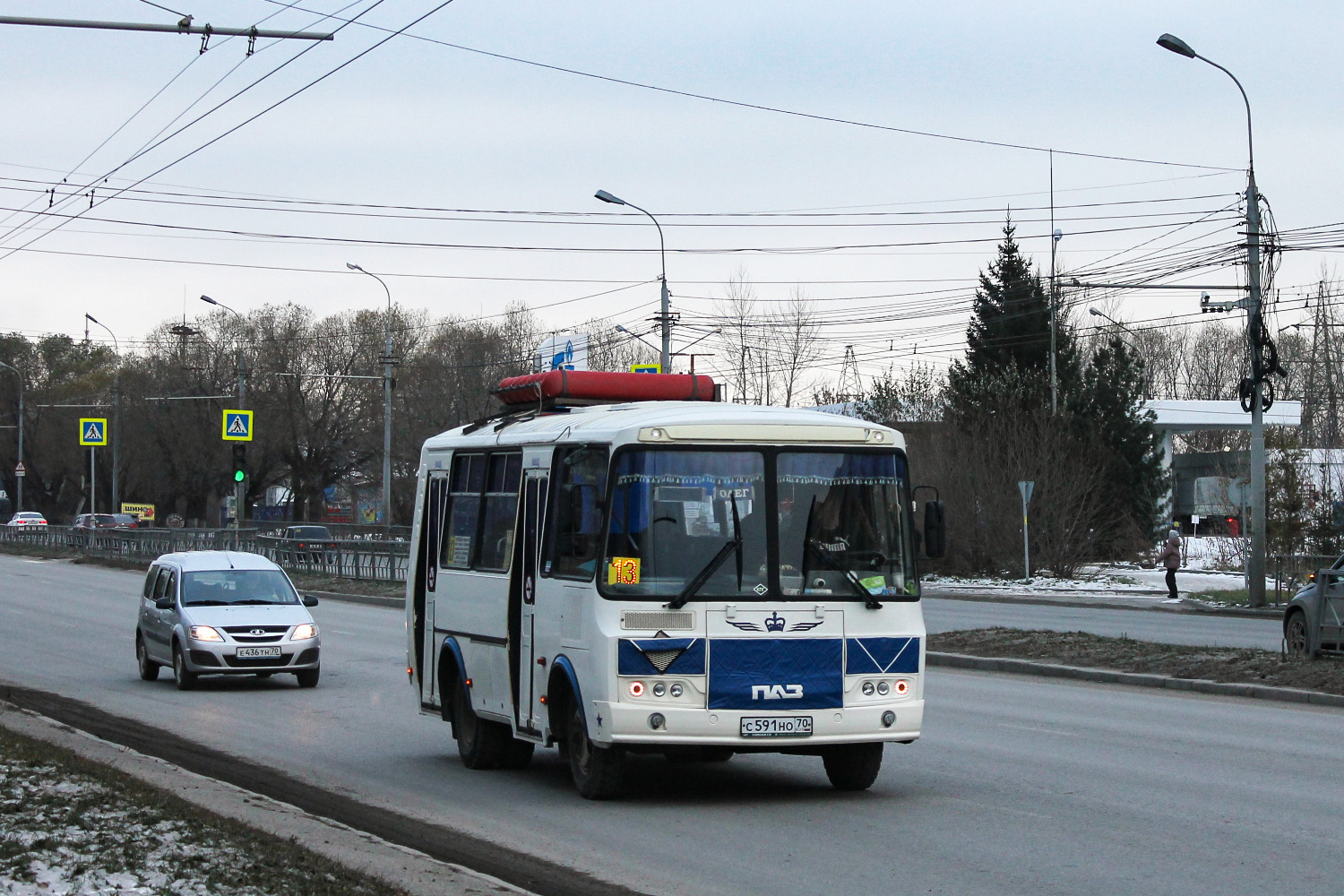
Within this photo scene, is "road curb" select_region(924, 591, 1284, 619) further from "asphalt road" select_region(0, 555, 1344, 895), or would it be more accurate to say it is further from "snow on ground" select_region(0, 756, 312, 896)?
"snow on ground" select_region(0, 756, 312, 896)

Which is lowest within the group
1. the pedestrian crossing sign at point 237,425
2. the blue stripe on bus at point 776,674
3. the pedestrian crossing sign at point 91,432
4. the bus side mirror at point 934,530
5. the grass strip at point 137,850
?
the grass strip at point 137,850

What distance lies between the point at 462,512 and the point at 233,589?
8363 millimetres

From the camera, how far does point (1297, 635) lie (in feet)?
63.6

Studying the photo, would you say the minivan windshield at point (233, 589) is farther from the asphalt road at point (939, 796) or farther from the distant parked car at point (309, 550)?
the distant parked car at point (309, 550)

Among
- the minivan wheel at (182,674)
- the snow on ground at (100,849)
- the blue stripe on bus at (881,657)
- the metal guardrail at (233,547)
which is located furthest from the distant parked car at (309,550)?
the snow on ground at (100,849)

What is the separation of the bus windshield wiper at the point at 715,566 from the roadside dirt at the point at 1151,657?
8.75 m

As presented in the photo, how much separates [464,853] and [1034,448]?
37.6 metres

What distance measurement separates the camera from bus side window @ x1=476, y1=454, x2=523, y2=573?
11883 mm

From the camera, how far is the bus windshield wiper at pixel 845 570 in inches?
416

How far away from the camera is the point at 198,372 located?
8262 cm

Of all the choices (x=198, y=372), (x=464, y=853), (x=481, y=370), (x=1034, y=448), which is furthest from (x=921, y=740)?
(x=198, y=372)

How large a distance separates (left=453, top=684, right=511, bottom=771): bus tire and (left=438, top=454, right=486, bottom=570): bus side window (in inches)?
40.3

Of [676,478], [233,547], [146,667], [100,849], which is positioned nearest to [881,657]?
[676,478]

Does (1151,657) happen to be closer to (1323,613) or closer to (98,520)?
(1323,613)
